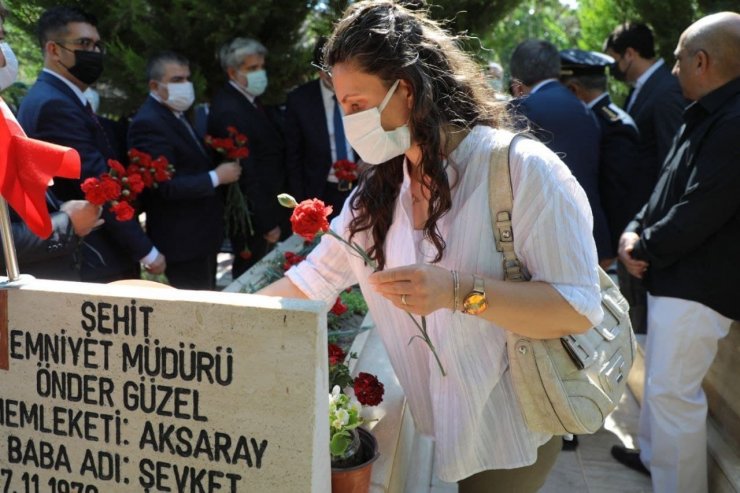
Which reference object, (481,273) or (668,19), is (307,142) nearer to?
(668,19)

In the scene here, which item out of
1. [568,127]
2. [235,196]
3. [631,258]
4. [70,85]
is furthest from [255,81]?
[631,258]

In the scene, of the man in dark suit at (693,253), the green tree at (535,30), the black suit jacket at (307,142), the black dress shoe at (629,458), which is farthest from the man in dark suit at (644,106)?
the green tree at (535,30)

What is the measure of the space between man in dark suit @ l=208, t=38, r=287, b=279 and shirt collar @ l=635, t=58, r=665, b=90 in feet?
8.84

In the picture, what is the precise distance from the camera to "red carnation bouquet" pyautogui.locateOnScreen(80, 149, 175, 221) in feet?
10.4

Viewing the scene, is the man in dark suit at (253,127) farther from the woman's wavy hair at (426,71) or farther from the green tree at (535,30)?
the green tree at (535,30)

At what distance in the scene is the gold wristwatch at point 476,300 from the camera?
161 cm

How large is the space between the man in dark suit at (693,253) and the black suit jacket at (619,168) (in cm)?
94

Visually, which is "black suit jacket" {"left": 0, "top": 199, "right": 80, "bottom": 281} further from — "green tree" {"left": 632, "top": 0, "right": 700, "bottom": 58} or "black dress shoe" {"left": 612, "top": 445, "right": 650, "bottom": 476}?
"green tree" {"left": 632, "top": 0, "right": 700, "bottom": 58}

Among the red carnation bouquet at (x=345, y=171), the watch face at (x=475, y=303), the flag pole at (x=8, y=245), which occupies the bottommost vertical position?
the red carnation bouquet at (x=345, y=171)

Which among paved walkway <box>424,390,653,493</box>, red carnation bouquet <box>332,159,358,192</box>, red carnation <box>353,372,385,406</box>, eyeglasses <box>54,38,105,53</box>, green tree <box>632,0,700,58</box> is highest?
green tree <box>632,0,700,58</box>

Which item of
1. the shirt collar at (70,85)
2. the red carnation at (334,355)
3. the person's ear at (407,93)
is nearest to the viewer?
the person's ear at (407,93)

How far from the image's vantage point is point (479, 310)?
1.61m

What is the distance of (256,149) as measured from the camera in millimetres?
5270

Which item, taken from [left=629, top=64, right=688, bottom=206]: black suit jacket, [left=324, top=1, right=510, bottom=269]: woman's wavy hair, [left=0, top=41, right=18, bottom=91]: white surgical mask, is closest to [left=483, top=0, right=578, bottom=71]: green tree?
[left=629, top=64, right=688, bottom=206]: black suit jacket
